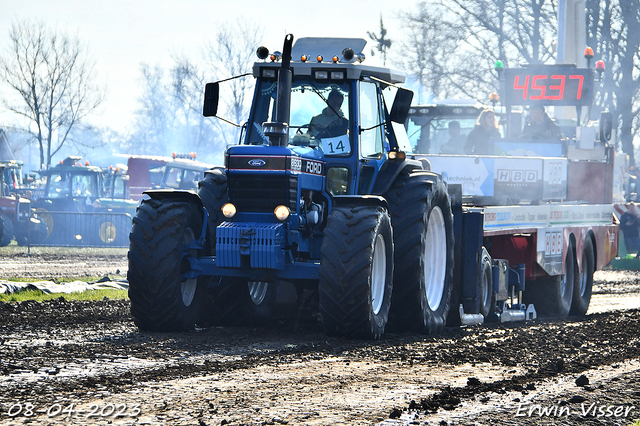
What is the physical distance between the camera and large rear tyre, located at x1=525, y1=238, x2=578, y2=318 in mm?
13258

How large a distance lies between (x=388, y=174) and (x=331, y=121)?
2.53 feet

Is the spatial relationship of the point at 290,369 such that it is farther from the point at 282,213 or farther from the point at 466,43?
the point at 466,43

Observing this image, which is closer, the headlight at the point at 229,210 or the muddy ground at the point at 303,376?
the muddy ground at the point at 303,376

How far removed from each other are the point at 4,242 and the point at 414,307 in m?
21.1

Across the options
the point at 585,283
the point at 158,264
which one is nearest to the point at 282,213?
the point at 158,264

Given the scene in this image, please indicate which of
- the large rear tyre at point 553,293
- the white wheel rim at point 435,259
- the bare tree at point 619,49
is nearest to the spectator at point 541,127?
the large rear tyre at point 553,293

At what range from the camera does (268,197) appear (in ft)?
28.3

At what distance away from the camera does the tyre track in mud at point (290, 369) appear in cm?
539

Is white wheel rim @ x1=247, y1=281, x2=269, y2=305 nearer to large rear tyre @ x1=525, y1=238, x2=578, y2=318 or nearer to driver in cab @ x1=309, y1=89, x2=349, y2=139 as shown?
driver in cab @ x1=309, y1=89, x2=349, y2=139

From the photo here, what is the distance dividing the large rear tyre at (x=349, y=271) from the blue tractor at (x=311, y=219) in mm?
11

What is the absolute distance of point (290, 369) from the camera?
21.9 feet

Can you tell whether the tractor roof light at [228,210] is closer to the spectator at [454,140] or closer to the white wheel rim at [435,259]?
the white wheel rim at [435,259]

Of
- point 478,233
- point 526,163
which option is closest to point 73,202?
point 526,163

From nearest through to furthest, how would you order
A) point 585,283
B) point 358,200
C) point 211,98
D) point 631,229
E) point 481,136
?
point 358,200, point 211,98, point 585,283, point 481,136, point 631,229
